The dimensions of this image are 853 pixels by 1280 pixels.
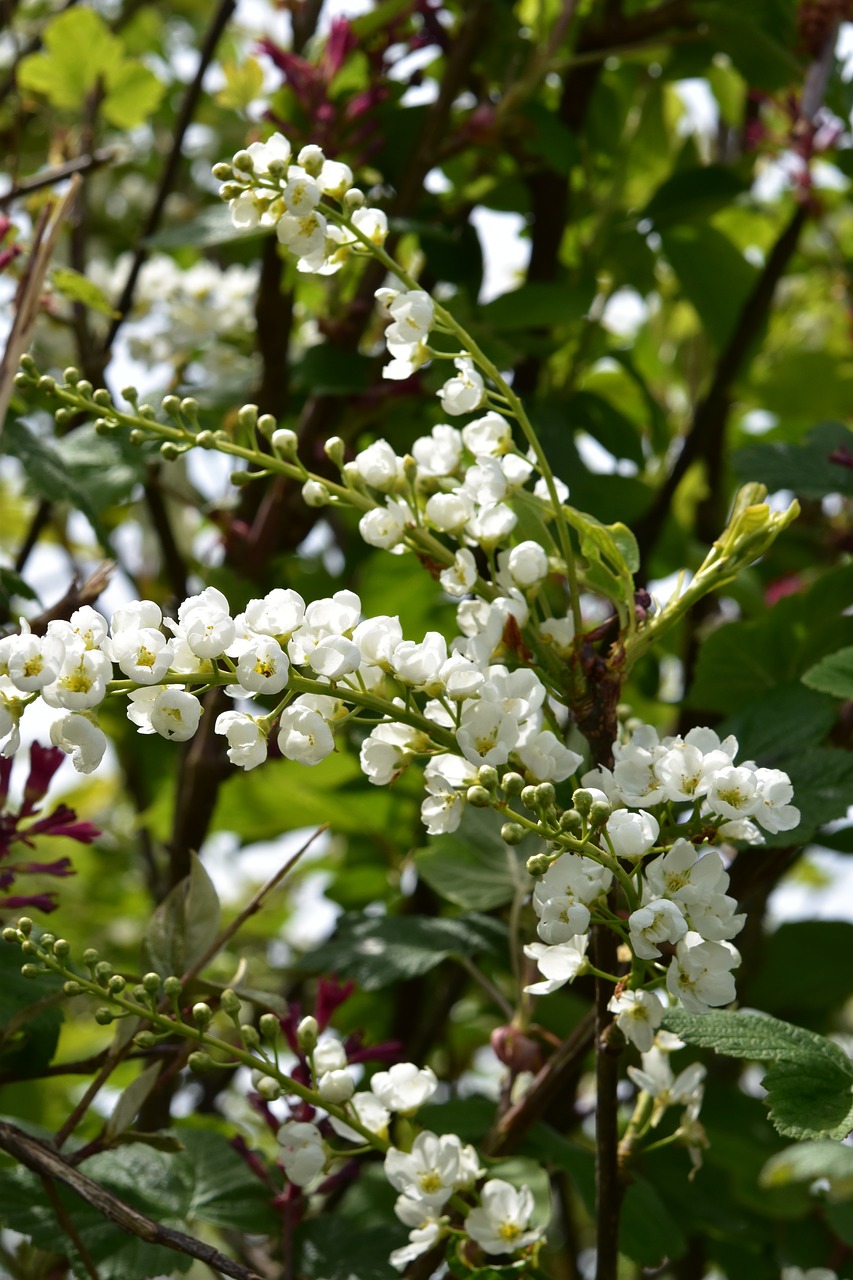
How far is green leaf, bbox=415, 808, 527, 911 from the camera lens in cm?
90

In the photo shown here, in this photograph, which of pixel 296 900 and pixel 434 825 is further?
pixel 296 900

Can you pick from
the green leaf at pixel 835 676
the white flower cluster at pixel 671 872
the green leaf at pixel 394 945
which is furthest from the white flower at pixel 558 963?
the green leaf at pixel 394 945

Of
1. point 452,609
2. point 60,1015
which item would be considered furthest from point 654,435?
point 60,1015

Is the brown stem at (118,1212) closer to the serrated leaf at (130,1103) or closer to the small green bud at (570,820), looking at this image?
the serrated leaf at (130,1103)

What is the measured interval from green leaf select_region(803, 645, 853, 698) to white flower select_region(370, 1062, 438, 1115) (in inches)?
11.4

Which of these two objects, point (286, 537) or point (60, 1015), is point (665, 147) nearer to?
point (286, 537)

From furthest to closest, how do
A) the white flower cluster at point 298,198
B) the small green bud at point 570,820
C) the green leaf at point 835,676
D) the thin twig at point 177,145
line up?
the thin twig at point 177,145, the green leaf at point 835,676, the white flower cluster at point 298,198, the small green bud at point 570,820

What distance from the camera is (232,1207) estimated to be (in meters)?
0.80

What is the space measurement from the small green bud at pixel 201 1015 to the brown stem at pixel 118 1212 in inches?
3.2

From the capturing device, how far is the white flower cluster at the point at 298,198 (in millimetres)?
601

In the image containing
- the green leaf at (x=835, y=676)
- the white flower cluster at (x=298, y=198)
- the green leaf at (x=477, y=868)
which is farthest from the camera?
the green leaf at (x=477, y=868)

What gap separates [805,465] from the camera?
0.92m

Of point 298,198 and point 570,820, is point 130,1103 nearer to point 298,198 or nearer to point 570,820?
point 570,820

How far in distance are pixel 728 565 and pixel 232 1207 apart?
495 millimetres
